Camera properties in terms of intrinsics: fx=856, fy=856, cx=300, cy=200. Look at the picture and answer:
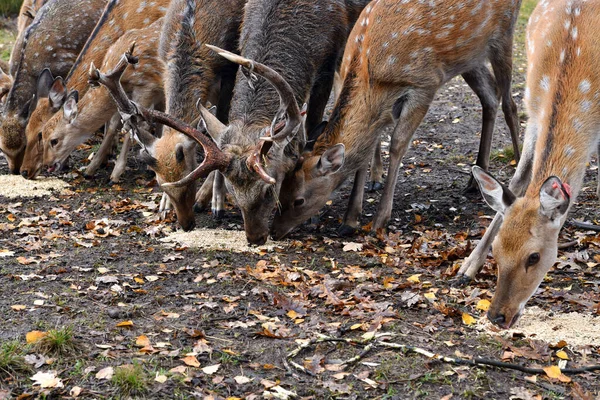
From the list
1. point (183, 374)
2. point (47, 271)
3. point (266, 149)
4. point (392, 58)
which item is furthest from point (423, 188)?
point (183, 374)

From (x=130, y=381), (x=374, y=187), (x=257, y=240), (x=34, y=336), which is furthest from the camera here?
(x=374, y=187)

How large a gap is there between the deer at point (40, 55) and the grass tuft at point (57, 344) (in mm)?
5350

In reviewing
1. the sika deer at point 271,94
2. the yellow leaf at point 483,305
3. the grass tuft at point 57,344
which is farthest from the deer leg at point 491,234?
the grass tuft at point 57,344

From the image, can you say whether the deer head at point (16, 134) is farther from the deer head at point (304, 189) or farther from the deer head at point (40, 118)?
the deer head at point (304, 189)

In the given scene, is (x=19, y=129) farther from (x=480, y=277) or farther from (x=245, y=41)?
(x=480, y=277)

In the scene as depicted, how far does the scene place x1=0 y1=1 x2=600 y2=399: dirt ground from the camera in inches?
190

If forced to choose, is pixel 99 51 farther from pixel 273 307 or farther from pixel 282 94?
pixel 273 307

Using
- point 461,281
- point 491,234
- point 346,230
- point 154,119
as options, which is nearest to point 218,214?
point 154,119

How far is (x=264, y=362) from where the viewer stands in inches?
201

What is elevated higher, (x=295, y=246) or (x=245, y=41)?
(x=245, y=41)

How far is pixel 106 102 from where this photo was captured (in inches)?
379

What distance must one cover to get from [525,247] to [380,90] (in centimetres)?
A: 256

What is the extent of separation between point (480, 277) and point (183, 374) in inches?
103

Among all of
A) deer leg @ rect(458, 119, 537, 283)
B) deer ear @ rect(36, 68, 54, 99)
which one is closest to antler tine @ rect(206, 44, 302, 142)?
deer leg @ rect(458, 119, 537, 283)
